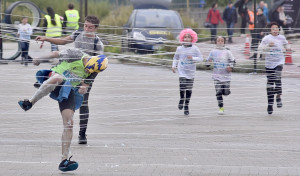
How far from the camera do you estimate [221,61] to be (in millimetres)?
11508

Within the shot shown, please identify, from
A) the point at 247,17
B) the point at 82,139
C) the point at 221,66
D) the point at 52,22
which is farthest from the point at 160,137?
the point at 247,17

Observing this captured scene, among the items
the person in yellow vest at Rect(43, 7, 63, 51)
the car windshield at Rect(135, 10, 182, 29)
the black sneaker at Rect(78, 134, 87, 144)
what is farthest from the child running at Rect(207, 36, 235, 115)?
the car windshield at Rect(135, 10, 182, 29)

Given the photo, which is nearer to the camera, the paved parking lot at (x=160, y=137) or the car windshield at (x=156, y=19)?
the paved parking lot at (x=160, y=137)

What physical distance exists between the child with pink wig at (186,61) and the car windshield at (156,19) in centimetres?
1034

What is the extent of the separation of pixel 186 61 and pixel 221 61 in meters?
0.65

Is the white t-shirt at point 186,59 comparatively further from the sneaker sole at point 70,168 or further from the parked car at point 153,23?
the parked car at point 153,23

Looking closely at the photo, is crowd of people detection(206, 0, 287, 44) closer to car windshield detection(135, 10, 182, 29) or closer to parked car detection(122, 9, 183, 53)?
parked car detection(122, 9, 183, 53)

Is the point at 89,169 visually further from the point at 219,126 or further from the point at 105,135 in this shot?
the point at 219,126

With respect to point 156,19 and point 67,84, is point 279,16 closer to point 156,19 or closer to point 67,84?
point 156,19

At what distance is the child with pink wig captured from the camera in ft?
37.4

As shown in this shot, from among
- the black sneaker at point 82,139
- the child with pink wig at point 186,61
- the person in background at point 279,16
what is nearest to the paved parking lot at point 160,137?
the black sneaker at point 82,139

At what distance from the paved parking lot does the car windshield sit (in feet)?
26.6

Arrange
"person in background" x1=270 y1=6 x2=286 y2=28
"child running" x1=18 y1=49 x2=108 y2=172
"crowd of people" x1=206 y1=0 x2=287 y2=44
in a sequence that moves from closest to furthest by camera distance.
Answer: "child running" x1=18 y1=49 x2=108 y2=172 → "crowd of people" x1=206 y1=0 x2=287 y2=44 → "person in background" x1=270 y1=6 x2=286 y2=28

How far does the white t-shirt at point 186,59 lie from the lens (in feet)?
37.3
